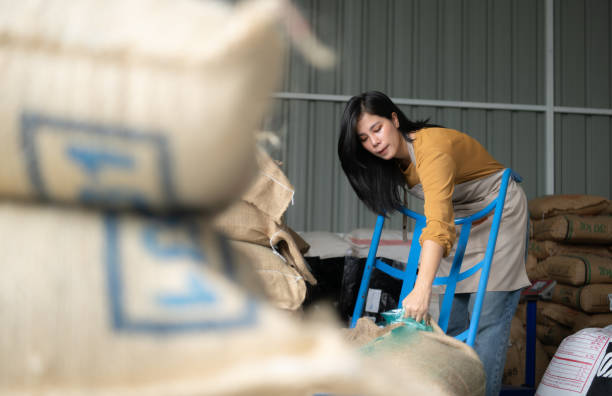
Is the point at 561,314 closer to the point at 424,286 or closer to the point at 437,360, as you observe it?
the point at 424,286

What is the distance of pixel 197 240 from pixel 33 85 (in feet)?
0.59

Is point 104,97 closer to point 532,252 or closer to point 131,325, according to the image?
point 131,325

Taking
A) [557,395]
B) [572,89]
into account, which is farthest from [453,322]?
[572,89]

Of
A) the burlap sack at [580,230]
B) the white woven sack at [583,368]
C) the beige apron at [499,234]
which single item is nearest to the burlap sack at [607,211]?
the burlap sack at [580,230]

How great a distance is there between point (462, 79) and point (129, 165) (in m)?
4.94

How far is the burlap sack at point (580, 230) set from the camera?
3502 mm

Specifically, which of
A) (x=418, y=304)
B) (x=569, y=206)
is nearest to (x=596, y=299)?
(x=569, y=206)

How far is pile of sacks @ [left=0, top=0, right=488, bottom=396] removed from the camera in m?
0.40

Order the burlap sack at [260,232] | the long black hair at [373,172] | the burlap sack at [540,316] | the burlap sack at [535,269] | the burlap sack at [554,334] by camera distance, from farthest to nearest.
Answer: the burlap sack at [535,269] → the burlap sack at [554,334] → the burlap sack at [540,316] → the long black hair at [373,172] → the burlap sack at [260,232]

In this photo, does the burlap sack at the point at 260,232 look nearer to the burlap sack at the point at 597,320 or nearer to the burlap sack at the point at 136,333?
the burlap sack at the point at 136,333

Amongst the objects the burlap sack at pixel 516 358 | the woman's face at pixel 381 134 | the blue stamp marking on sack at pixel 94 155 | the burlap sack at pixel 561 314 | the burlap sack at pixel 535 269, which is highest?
the woman's face at pixel 381 134

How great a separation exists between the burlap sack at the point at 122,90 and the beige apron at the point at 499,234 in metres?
1.66

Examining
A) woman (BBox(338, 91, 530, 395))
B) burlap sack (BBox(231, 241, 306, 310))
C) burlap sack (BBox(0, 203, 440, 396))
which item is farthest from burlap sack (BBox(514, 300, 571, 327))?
burlap sack (BBox(0, 203, 440, 396))

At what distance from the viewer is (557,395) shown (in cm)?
203
